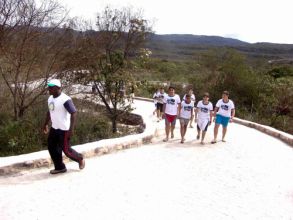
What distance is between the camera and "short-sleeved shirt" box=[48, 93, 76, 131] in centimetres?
620

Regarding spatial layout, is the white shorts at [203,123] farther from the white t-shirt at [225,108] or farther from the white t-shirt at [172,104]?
the white t-shirt at [172,104]

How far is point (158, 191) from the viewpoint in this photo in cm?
594

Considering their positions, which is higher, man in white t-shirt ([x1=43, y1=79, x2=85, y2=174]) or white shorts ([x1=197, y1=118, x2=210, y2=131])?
man in white t-shirt ([x1=43, y1=79, x2=85, y2=174])

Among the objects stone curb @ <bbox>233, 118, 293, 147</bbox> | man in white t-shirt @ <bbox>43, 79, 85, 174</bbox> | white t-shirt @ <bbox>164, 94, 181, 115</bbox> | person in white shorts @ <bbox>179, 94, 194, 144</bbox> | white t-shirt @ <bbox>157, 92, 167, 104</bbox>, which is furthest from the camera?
white t-shirt @ <bbox>157, 92, 167, 104</bbox>

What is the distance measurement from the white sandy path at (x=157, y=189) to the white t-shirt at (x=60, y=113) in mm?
815

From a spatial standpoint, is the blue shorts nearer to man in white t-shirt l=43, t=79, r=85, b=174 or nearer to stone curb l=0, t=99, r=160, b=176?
stone curb l=0, t=99, r=160, b=176

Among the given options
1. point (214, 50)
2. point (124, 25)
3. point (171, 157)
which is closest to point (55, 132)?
point (171, 157)

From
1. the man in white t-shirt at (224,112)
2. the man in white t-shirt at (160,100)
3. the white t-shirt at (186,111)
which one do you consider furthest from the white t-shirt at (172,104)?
the man in white t-shirt at (160,100)

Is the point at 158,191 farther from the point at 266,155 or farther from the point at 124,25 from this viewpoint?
the point at 124,25

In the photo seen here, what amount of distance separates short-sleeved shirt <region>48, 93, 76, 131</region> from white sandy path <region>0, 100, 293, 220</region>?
83 cm

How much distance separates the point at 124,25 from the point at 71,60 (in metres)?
3.89

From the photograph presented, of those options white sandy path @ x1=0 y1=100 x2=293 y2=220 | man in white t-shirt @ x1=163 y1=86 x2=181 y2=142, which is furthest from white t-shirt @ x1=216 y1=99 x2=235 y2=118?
→ white sandy path @ x1=0 y1=100 x2=293 y2=220

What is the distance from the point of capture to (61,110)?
245 inches

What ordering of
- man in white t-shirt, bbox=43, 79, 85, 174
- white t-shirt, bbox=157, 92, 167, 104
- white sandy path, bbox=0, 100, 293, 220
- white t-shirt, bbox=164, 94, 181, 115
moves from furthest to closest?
white t-shirt, bbox=157, 92, 167, 104, white t-shirt, bbox=164, 94, 181, 115, man in white t-shirt, bbox=43, 79, 85, 174, white sandy path, bbox=0, 100, 293, 220
